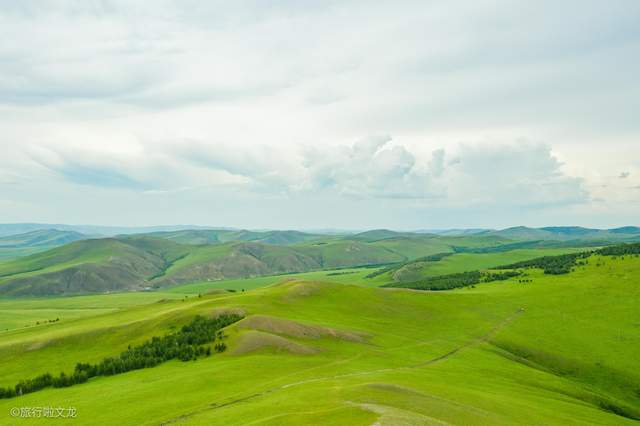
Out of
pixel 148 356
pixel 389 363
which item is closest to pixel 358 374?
pixel 389 363

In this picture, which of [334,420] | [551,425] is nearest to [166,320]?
[334,420]

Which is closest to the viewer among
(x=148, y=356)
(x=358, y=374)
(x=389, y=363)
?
(x=358, y=374)

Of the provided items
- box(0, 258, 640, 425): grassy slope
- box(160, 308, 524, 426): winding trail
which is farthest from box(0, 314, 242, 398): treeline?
box(160, 308, 524, 426): winding trail

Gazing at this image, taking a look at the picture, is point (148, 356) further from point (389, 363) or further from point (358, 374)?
point (389, 363)

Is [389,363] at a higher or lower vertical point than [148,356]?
lower

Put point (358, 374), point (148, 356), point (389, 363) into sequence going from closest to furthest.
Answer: point (358, 374), point (389, 363), point (148, 356)

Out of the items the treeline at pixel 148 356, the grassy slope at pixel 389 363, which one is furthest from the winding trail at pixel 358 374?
the treeline at pixel 148 356

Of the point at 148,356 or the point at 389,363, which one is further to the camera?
the point at 148,356

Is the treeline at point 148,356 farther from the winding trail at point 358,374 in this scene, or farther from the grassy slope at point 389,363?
the winding trail at point 358,374

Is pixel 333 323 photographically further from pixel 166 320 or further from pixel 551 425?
pixel 551 425
